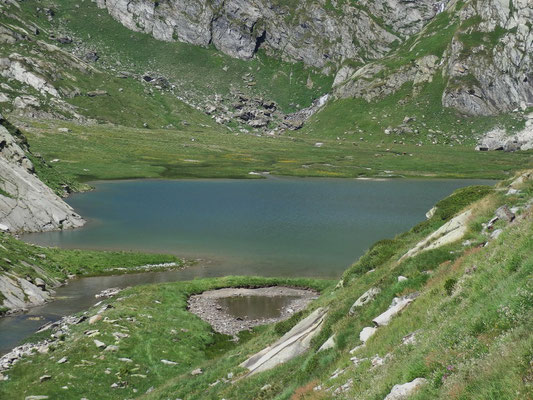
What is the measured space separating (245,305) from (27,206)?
55.9 meters

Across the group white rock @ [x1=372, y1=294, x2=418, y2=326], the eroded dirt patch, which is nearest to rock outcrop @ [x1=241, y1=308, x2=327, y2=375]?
white rock @ [x1=372, y1=294, x2=418, y2=326]

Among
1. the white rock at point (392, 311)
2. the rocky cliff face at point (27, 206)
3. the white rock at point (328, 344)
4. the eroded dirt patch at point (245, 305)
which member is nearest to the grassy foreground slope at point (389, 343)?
the white rock at point (328, 344)

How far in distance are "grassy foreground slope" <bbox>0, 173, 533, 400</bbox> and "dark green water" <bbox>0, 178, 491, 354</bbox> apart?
10838 millimetres

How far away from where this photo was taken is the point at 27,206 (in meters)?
85.5

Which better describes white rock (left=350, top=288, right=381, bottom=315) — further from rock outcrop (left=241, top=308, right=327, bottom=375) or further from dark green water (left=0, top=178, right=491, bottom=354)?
dark green water (left=0, top=178, right=491, bottom=354)

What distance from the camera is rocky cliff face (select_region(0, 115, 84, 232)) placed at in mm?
81812

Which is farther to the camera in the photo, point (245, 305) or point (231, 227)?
point (231, 227)

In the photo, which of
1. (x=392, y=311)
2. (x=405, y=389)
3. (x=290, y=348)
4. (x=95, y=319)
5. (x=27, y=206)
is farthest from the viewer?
(x=27, y=206)

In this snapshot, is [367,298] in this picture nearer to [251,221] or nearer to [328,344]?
[328,344]

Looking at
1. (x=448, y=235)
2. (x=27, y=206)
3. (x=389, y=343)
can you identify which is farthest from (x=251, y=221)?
(x=389, y=343)

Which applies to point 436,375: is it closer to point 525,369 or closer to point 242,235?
point 525,369

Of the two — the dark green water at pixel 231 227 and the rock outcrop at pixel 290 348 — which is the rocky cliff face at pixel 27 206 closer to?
the dark green water at pixel 231 227

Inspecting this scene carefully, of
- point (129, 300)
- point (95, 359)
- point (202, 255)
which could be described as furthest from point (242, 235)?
point (95, 359)

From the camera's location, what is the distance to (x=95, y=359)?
32594 mm
